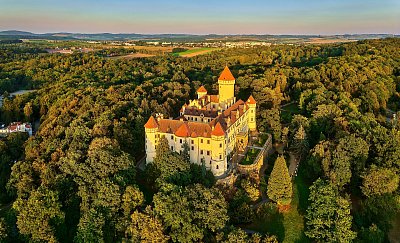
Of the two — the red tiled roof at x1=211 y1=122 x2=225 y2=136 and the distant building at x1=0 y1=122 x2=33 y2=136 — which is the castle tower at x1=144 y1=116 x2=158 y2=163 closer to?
the red tiled roof at x1=211 y1=122 x2=225 y2=136

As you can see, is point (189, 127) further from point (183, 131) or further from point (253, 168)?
point (253, 168)

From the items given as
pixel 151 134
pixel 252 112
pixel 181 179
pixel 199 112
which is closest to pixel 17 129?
pixel 151 134

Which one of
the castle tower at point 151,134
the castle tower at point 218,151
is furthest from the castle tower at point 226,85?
the castle tower at point 218,151

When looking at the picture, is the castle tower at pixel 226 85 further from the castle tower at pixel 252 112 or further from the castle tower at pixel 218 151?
the castle tower at pixel 218 151

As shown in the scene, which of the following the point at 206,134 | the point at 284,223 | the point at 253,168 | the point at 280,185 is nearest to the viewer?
the point at 284,223

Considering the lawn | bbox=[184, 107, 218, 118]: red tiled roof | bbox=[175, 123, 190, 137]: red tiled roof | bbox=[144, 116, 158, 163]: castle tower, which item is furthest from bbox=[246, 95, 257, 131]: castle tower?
the lawn

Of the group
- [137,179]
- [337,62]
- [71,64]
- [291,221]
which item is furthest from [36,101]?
[337,62]

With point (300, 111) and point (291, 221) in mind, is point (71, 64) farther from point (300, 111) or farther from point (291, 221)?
point (291, 221)
